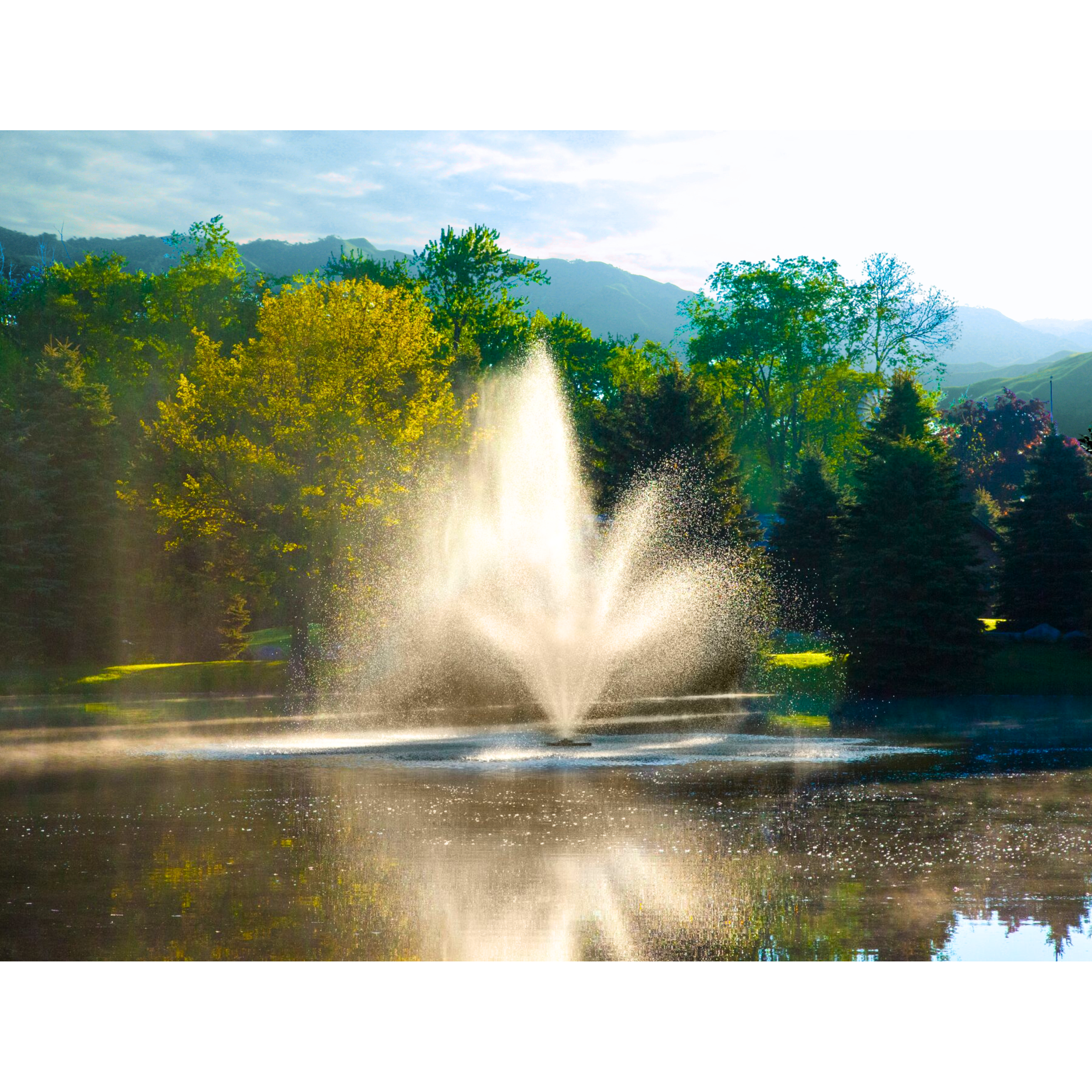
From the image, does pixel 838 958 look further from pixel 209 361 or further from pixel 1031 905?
pixel 209 361

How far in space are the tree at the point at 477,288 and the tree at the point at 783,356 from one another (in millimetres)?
9549

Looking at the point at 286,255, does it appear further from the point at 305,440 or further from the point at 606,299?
the point at 305,440

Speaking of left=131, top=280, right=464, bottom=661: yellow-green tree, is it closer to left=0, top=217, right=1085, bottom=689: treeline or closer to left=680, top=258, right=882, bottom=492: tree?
left=0, top=217, right=1085, bottom=689: treeline

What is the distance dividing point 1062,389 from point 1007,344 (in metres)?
15.6

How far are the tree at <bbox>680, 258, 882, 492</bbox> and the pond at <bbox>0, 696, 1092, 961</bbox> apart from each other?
1361 inches

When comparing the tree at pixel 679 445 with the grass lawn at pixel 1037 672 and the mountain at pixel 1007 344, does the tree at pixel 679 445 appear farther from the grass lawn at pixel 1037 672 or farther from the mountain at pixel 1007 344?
the mountain at pixel 1007 344

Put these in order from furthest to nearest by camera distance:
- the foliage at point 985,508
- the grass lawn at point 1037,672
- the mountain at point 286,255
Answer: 1. the mountain at point 286,255
2. the foliage at point 985,508
3. the grass lawn at point 1037,672

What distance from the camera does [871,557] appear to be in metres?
28.4

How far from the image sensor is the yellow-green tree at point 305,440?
32594 mm

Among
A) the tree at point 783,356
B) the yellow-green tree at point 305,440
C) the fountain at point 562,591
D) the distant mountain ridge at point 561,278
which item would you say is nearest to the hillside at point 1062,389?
the distant mountain ridge at point 561,278

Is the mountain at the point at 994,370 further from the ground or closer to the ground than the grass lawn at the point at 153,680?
further from the ground

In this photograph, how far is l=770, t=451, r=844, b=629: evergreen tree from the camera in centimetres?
3809

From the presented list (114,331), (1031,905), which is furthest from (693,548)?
(114,331)

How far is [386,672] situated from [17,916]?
70.4 ft
